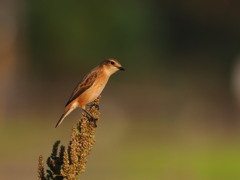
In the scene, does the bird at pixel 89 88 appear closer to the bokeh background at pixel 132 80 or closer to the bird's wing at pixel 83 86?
the bird's wing at pixel 83 86

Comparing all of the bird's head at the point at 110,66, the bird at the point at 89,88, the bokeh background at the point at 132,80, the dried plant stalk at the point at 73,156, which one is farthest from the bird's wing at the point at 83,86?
the bokeh background at the point at 132,80

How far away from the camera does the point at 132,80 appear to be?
52156 millimetres

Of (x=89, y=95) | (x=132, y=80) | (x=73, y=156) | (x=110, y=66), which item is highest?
(x=132, y=80)

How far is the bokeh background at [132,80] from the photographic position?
32625mm

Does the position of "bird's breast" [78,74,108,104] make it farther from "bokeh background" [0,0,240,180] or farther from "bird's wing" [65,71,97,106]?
"bokeh background" [0,0,240,180]

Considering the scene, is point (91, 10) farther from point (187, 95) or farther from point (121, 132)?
point (121, 132)

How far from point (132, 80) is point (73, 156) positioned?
150 ft

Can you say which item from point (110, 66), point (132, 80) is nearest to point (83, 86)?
point (110, 66)

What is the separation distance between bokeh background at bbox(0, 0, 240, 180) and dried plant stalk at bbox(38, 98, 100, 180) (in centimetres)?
1909

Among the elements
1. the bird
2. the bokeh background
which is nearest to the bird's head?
the bird

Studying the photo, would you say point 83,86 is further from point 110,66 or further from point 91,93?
point 110,66

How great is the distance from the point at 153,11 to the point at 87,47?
10.2 metres

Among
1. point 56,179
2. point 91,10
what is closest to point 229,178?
point 56,179

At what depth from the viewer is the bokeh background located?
32.6 metres
